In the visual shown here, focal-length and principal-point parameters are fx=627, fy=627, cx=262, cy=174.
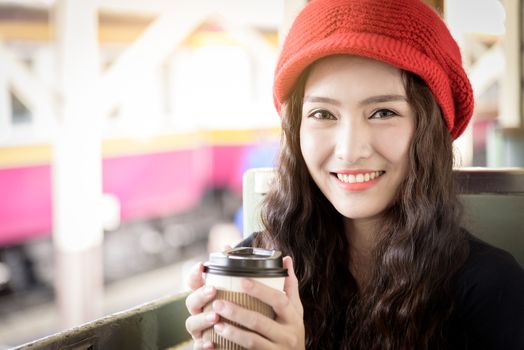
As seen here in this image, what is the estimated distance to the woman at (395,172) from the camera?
1044mm

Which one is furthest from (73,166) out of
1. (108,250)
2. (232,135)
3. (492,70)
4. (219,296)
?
(492,70)

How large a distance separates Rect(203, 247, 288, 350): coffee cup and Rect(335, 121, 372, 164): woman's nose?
343mm

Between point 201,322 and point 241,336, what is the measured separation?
2.5 inches

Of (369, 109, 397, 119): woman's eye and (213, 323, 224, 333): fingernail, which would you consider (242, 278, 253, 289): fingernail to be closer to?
(213, 323, 224, 333): fingernail

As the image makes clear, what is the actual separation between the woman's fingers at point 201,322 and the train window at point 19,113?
410 cm

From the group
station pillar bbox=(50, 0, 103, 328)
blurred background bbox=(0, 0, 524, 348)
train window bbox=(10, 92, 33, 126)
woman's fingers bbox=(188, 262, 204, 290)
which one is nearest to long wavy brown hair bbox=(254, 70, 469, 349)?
woman's fingers bbox=(188, 262, 204, 290)

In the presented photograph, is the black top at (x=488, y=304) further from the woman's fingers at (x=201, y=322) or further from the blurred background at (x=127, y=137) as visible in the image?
the blurred background at (x=127, y=137)

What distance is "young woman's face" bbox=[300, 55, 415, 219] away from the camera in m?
1.09

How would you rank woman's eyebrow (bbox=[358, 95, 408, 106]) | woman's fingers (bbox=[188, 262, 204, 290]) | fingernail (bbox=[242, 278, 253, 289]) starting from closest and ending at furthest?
fingernail (bbox=[242, 278, 253, 289])
woman's fingers (bbox=[188, 262, 204, 290])
woman's eyebrow (bbox=[358, 95, 408, 106])

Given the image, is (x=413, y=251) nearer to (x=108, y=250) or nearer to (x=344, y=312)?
(x=344, y=312)

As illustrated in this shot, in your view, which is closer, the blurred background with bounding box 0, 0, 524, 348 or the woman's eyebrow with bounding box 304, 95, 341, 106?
the woman's eyebrow with bounding box 304, 95, 341, 106

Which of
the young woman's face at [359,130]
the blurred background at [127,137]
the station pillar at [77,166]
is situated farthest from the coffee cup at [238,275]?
the station pillar at [77,166]

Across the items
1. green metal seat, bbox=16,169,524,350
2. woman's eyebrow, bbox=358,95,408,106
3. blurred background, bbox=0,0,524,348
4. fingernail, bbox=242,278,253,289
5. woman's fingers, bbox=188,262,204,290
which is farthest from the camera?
blurred background, bbox=0,0,524,348

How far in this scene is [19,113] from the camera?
457 cm
